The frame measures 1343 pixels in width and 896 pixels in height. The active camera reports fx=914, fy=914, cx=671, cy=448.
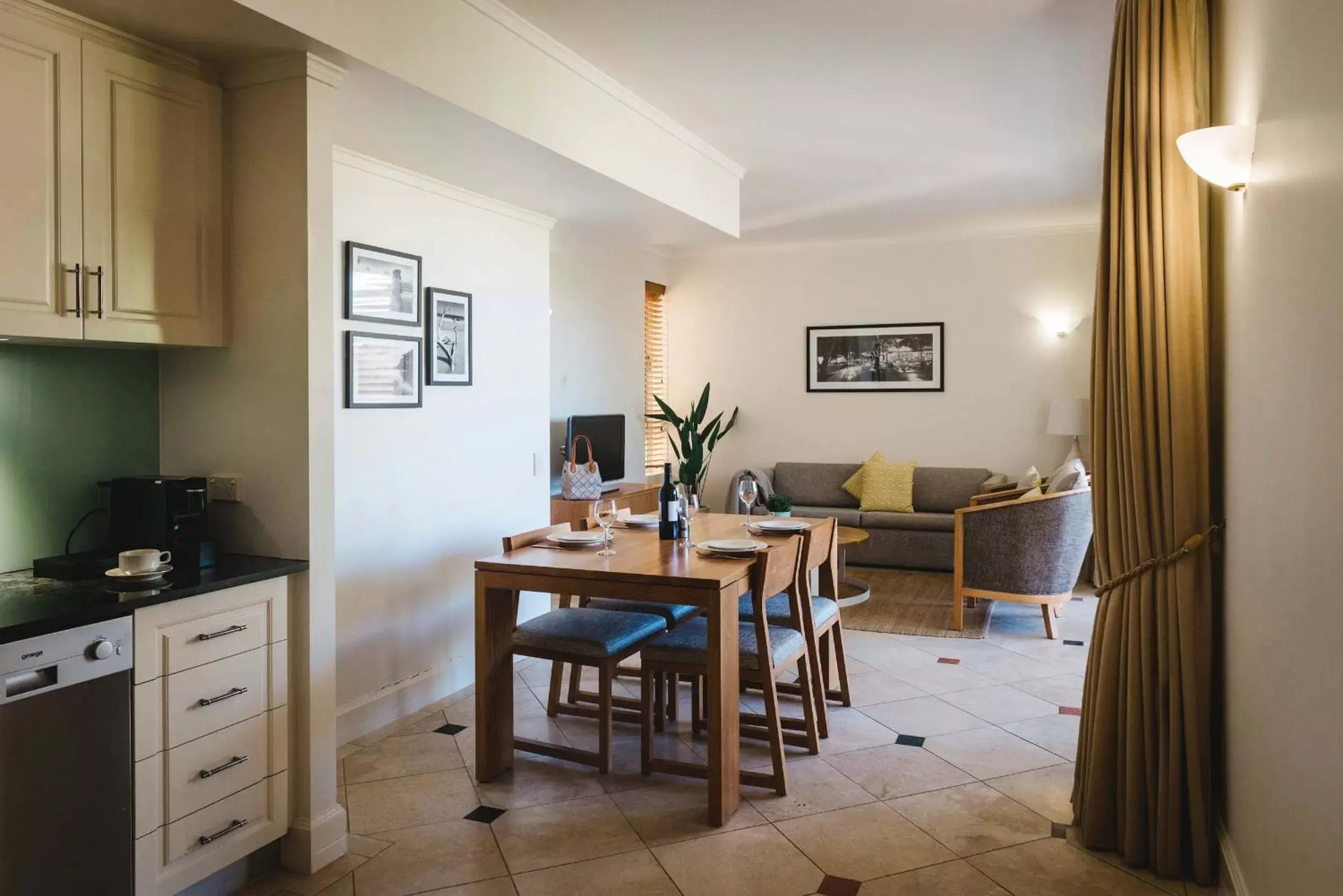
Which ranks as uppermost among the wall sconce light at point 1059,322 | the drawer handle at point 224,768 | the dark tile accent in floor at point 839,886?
the wall sconce light at point 1059,322

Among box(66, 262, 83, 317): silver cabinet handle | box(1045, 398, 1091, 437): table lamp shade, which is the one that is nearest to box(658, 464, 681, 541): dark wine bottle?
box(66, 262, 83, 317): silver cabinet handle

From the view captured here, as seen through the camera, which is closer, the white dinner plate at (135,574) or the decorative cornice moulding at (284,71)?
the white dinner plate at (135,574)

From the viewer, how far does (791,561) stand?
11.2 ft

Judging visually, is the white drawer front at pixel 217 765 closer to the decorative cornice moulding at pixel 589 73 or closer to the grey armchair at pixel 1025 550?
the decorative cornice moulding at pixel 589 73

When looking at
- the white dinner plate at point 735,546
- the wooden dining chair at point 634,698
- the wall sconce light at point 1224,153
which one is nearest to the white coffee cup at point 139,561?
the wooden dining chair at point 634,698

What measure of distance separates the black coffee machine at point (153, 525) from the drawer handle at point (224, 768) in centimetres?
54

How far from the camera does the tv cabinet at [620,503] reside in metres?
5.31

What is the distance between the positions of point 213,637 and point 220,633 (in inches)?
0.8

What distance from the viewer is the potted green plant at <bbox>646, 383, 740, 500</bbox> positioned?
755 centimetres

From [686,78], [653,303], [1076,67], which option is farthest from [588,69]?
[653,303]

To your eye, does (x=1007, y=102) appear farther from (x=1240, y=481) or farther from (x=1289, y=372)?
(x=1289, y=372)

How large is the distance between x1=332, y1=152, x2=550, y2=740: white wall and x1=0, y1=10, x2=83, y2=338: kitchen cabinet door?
122 cm

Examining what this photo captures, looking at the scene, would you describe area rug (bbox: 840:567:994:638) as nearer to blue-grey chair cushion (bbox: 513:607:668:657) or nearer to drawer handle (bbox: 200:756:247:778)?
blue-grey chair cushion (bbox: 513:607:668:657)

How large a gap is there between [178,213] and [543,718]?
7.70 feet
